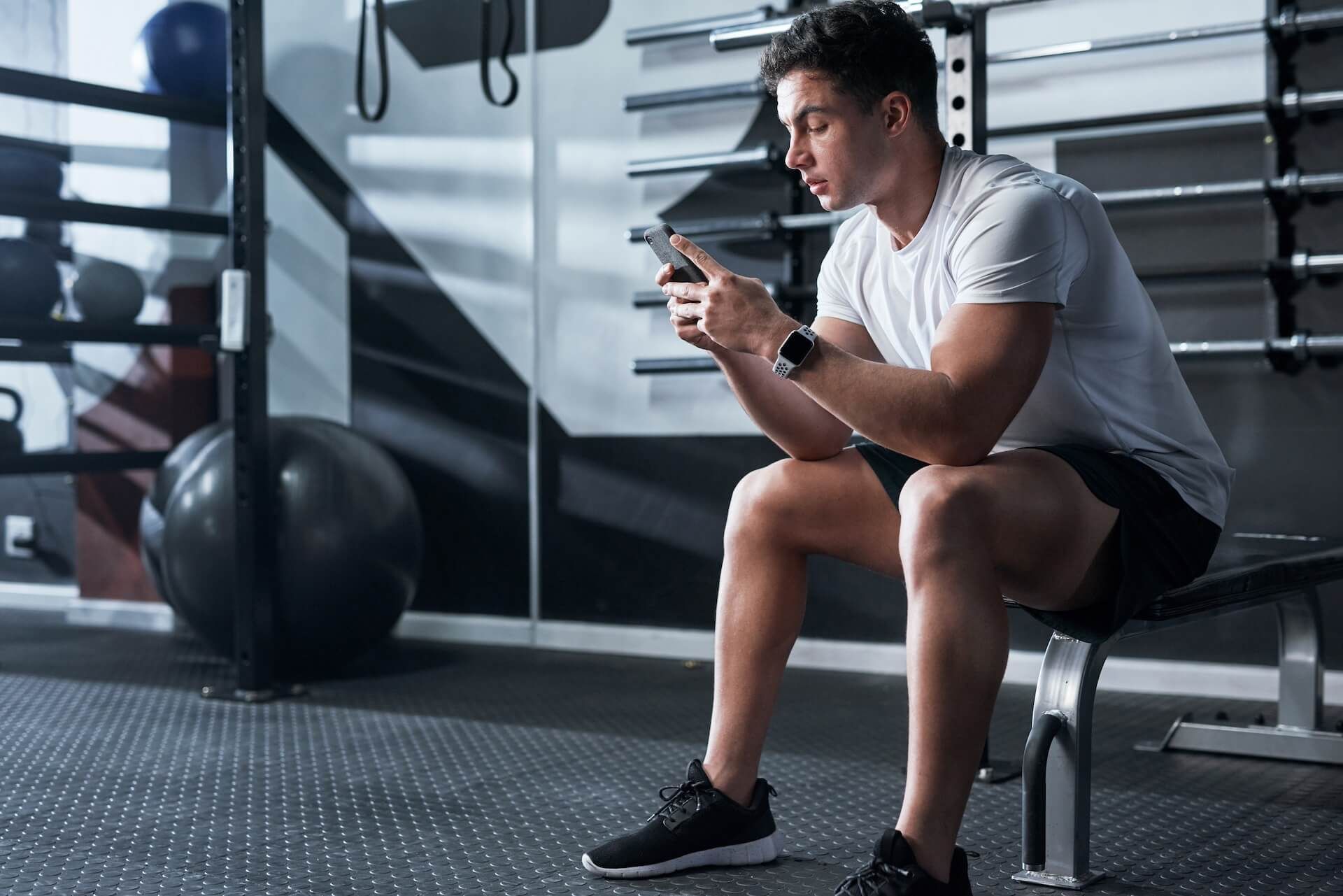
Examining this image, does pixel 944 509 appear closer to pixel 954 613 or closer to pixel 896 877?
pixel 954 613

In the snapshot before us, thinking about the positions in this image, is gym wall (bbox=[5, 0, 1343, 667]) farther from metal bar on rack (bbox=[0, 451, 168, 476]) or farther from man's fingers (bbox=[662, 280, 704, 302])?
man's fingers (bbox=[662, 280, 704, 302])

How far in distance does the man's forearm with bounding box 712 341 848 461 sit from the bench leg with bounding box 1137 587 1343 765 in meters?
1.06

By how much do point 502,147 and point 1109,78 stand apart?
159 cm

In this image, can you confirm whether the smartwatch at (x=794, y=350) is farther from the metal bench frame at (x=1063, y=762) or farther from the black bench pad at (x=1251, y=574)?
the metal bench frame at (x=1063, y=762)

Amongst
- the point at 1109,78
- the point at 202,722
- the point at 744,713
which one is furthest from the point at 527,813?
the point at 1109,78

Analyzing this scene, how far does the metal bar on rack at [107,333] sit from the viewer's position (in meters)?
2.96

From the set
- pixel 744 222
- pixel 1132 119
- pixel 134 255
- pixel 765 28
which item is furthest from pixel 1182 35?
pixel 134 255

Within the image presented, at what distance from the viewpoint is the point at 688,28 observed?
10.8 ft

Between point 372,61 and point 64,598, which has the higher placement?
point 372,61

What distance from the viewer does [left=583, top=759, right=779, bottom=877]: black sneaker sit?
5.53 ft

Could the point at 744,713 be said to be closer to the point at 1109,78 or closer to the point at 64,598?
the point at 1109,78

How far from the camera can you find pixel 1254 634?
9.25 feet

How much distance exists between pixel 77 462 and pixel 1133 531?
267 cm

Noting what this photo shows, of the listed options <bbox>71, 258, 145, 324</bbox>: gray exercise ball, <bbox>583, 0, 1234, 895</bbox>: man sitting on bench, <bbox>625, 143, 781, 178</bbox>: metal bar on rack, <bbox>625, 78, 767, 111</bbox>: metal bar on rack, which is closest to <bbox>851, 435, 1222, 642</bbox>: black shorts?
<bbox>583, 0, 1234, 895</bbox>: man sitting on bench
